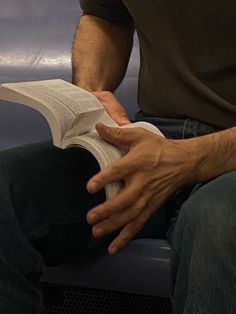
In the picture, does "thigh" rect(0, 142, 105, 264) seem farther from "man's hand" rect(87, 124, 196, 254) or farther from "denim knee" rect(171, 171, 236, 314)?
"denim knee" rect(171, 171, 236, 314)

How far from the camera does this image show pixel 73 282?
939 millimetres

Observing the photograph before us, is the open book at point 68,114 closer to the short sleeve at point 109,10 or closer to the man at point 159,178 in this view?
the man at point 159,178

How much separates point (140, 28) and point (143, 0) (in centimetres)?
6

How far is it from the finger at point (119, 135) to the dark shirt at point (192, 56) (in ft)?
0.64

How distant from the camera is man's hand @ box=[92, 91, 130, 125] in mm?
954

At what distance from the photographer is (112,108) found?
970 millimetres

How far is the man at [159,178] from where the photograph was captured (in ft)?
2.17

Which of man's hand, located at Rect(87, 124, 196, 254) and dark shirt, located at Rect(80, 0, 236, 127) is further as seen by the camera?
dark shirt, located at Rect(80, 0, 236, 127)

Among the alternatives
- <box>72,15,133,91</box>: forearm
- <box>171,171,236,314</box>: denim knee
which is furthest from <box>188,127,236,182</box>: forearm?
<box>72,15,133,91</box>: forearm

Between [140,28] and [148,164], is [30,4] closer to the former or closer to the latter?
[140,28]

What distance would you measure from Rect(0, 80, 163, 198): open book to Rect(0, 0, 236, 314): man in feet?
0.07

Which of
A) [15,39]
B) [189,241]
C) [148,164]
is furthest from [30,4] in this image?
[189,241]

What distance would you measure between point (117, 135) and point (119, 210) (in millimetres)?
97

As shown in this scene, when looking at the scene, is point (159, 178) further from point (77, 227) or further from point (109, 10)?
point (109, 10)
